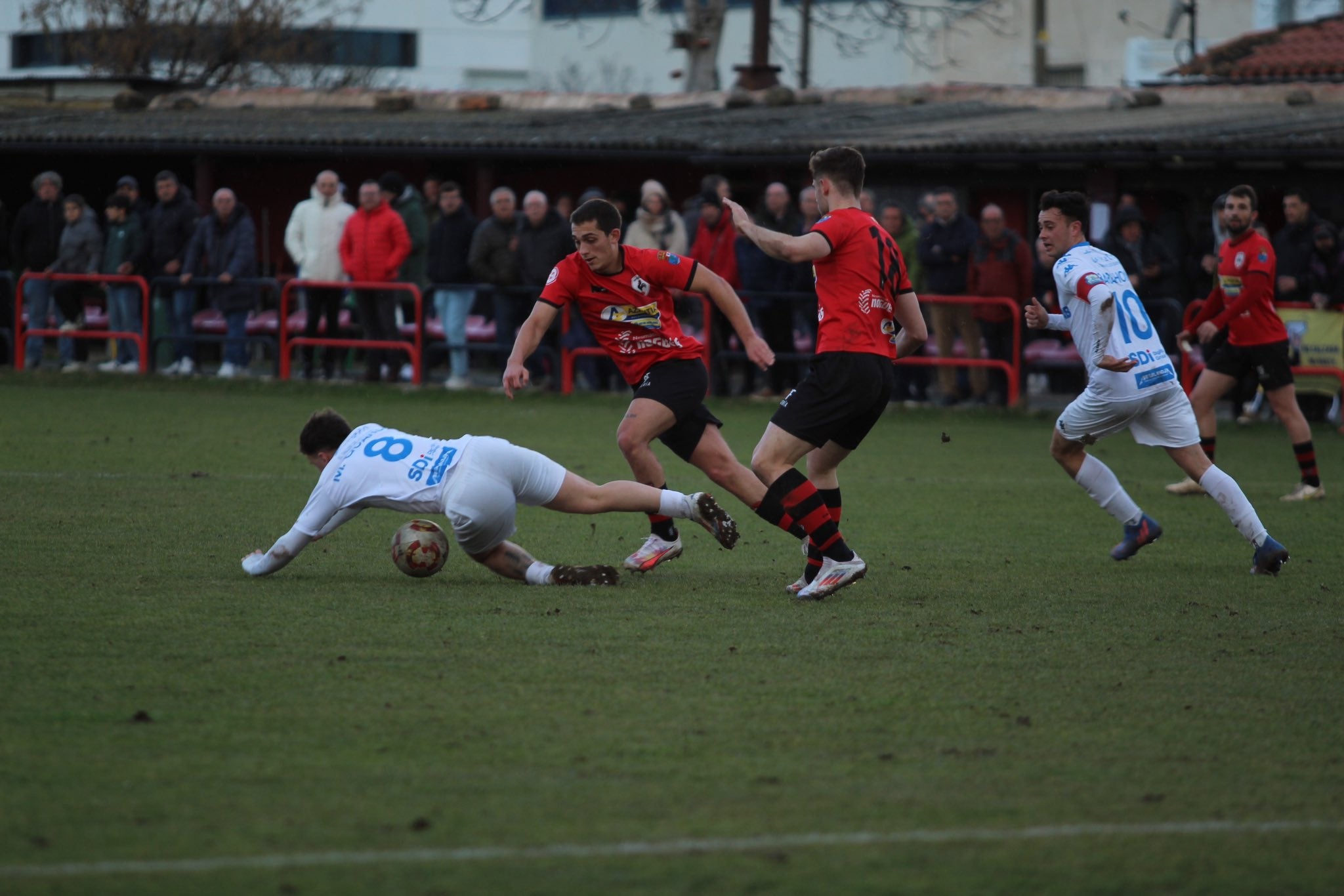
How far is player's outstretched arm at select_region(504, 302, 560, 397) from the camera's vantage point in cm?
744

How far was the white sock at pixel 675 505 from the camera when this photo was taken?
7.45 m

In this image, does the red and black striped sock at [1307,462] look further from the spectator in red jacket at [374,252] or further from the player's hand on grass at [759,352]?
the spectator in red jacket at [374,252]

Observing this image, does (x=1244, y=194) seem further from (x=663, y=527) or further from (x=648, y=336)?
(x=663, y=527)

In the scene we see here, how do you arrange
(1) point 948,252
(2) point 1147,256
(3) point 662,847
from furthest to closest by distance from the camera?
(1) point 948,252
(2) point 1147,256
(3) point 662,847

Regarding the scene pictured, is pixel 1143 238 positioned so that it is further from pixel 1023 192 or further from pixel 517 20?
pixel 517 20

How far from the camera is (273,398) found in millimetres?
17109

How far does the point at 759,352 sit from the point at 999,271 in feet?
30.8

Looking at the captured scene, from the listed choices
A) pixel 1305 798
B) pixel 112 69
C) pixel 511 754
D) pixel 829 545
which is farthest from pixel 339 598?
pixel 112 69

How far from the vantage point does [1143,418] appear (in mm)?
8555

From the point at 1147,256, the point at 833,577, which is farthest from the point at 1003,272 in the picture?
the point at 833,577

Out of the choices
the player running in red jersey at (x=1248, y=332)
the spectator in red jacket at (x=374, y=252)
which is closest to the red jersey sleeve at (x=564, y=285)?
the player running in red jersey at (x=1248, y=332)

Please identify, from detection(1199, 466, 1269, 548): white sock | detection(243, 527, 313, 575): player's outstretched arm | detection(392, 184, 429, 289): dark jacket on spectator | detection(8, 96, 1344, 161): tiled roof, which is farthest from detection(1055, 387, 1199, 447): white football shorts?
detection(392, 184, 429, 289): dark jacket on spectator

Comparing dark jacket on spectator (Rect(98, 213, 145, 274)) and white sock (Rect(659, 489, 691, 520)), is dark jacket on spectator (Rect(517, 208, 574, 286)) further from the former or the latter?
white sock (Rect(659, 489, 691, 520))

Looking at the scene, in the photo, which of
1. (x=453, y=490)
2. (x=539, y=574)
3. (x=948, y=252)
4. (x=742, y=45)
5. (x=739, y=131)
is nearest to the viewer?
(x=453, y=490)
